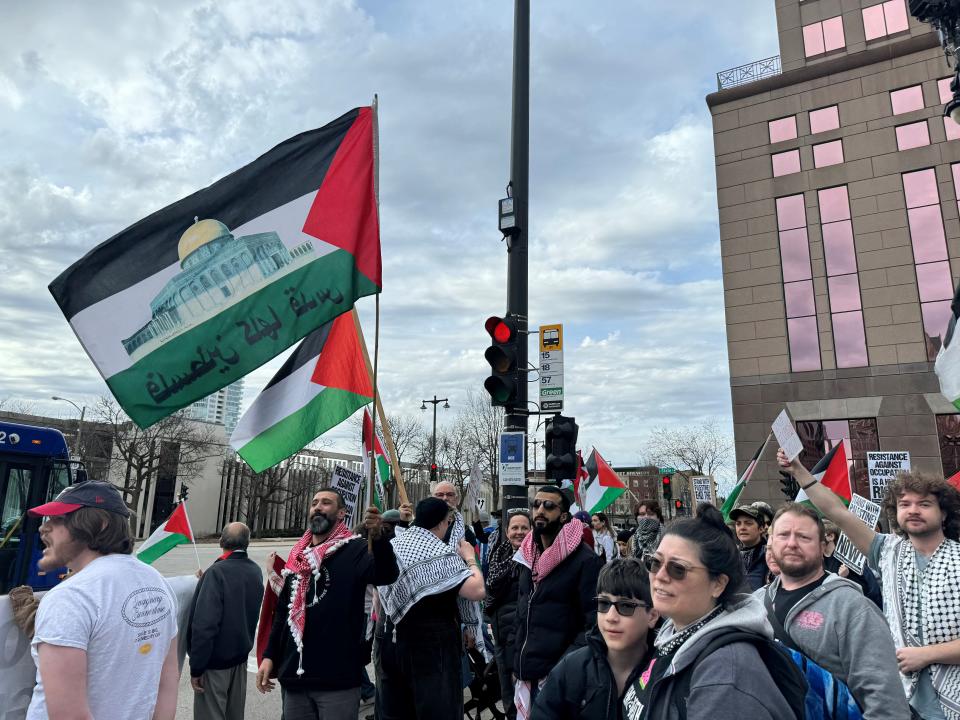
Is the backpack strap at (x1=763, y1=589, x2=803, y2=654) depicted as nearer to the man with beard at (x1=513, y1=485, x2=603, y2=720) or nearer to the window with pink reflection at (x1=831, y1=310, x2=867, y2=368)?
the man with beard at (x1=513, y1=485, x2=603, y2=720)

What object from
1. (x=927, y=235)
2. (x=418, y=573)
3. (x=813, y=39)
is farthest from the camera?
(x=813, y=39)

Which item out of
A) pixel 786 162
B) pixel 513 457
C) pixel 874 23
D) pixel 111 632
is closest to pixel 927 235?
pixel 786 162

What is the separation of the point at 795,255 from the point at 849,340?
4.00 meters

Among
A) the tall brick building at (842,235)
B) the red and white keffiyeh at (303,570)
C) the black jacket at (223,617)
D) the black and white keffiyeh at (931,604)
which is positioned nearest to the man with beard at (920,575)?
the black and white keffiyeh at (931,604)

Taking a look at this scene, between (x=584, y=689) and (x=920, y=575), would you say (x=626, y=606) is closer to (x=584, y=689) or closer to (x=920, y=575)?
(x=584, y=689)

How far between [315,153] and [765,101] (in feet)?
93.1

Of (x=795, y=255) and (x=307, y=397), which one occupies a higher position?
(x=795, y=255)

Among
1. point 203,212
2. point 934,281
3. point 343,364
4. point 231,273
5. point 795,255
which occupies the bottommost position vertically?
point 343,364

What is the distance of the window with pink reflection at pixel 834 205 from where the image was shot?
2673cm

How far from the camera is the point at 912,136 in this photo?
85.8 ft

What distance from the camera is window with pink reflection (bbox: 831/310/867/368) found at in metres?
25.7

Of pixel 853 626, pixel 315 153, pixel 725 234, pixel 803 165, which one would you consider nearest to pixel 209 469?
Answer: pixel 725 234

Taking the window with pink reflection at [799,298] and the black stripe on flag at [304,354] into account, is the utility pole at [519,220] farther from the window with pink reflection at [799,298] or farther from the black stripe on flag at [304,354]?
the window with pink reflection at [799,298]

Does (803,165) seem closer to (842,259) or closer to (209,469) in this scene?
(842,259)
